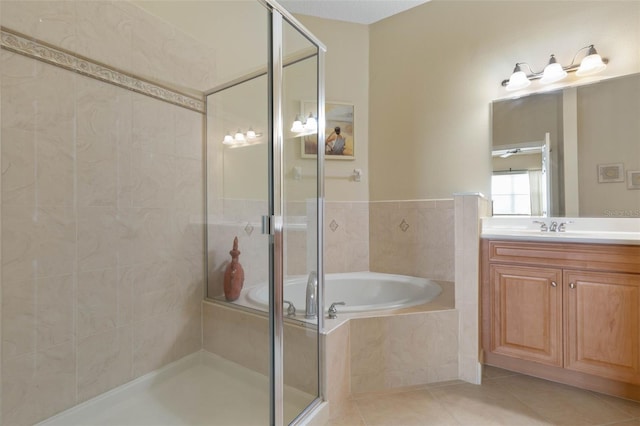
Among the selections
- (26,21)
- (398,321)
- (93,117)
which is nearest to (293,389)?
(398,321)

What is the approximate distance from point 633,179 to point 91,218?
3.02 meters

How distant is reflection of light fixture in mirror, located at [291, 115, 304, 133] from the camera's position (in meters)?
1.52

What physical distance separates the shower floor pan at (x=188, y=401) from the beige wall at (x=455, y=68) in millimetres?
1769

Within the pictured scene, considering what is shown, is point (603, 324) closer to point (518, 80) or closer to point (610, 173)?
point (610, 173)

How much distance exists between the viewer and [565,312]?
1.64 metres

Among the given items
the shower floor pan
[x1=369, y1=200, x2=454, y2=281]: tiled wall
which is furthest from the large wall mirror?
the shower floor pan

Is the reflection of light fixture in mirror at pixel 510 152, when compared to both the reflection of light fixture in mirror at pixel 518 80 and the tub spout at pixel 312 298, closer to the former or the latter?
the reflection of light fixture in mirror at pixel 518 80

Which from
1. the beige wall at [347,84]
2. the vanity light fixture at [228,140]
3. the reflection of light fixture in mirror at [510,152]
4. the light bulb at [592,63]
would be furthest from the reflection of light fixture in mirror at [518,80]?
the vanity light fixture at [228,140]

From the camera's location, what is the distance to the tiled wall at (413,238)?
2330 mm

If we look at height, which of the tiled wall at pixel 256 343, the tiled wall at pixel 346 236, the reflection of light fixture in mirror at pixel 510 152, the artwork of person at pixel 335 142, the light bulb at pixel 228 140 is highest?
the artwork of person at pixel 335 142

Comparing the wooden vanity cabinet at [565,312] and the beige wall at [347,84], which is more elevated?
the beige wall at [347,84]

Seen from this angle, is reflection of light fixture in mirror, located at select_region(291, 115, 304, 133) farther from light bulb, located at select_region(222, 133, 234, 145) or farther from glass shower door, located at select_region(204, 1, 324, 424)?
light bulb, located at select_region(222, 133, 234, 145)

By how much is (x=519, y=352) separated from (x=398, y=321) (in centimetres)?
74

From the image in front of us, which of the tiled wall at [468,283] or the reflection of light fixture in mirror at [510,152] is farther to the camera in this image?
the reflection of light fixture in mirror at [510,152]
